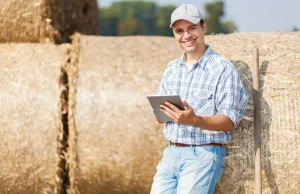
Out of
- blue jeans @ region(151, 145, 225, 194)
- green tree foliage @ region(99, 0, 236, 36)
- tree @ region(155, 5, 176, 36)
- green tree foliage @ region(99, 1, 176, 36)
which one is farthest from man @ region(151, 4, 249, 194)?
tree @ region(155, 5, 176, 36)

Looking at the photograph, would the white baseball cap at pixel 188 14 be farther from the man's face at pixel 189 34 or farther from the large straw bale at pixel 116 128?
the large straw bale at pixel 116 128

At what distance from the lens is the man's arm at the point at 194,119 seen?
3.72m

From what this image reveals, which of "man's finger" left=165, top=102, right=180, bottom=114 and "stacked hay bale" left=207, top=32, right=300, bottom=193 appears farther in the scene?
"stacked hay bale" left=207, top=32, right=300, bottom=193

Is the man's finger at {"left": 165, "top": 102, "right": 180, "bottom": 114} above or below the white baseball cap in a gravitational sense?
below

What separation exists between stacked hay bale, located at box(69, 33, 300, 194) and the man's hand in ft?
2.25

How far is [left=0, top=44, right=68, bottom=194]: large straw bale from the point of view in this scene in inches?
190

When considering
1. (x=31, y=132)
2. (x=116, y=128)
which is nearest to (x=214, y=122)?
(x=116, y=128)

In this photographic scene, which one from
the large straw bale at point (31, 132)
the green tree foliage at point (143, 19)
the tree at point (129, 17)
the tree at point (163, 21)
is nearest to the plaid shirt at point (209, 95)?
the large straw bale at point (31, 132)

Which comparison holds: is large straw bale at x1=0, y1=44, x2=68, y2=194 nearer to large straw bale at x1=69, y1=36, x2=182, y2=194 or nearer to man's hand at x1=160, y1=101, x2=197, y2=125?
large straw bale at x1=69, y1=36, x2=182, y2=194

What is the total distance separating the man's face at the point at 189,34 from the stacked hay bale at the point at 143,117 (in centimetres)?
54

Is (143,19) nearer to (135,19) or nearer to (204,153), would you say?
(135,19)

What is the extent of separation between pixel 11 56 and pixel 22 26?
1.20 ft

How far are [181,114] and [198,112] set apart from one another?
266 mm

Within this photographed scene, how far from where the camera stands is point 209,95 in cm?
394
